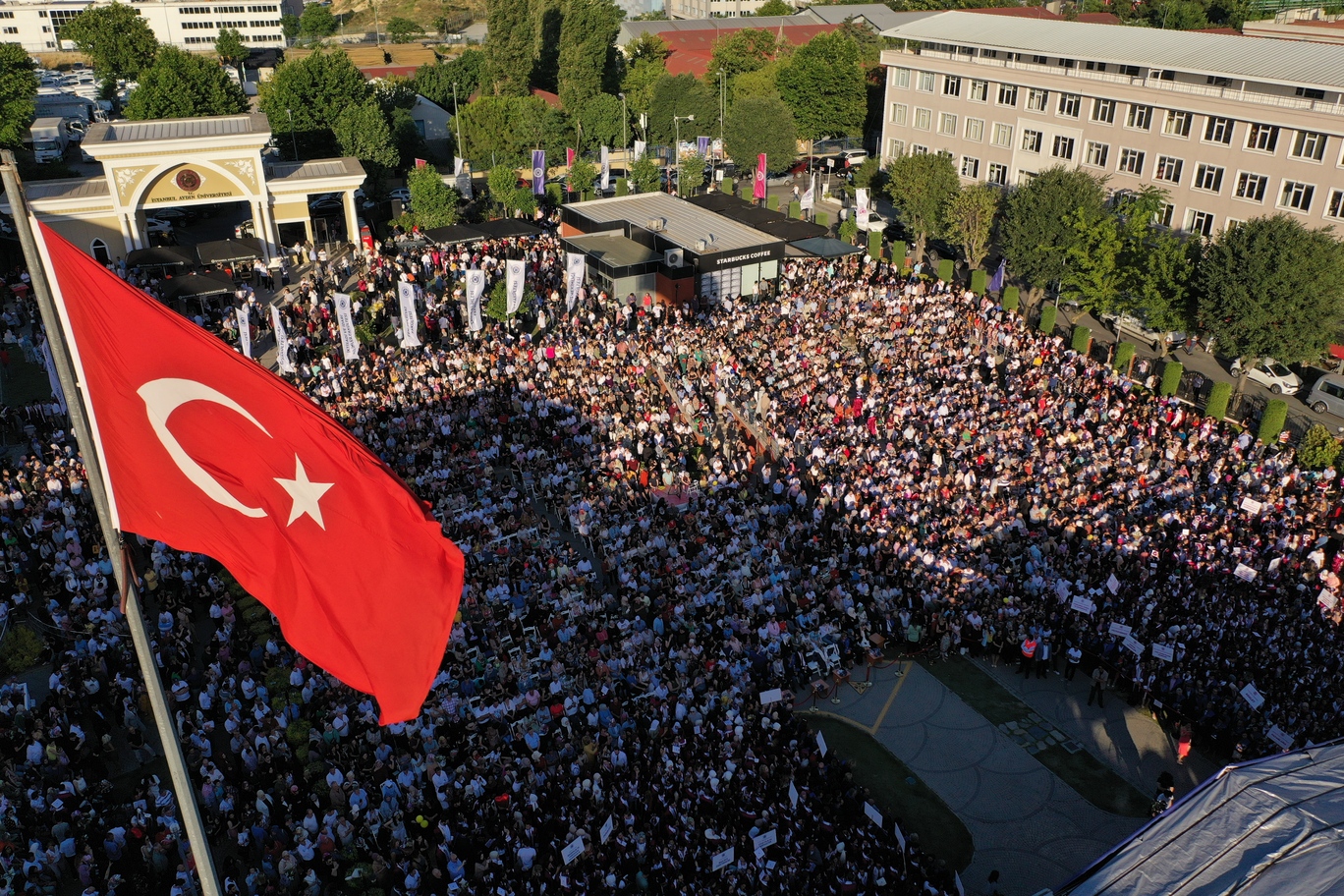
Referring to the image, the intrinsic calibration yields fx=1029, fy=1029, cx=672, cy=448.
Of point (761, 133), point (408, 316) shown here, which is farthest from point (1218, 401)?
point (761, 133)

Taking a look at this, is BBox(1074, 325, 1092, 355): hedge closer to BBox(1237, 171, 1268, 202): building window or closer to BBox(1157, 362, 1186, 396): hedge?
BBox(1157, 362, 1186, 396): hedge

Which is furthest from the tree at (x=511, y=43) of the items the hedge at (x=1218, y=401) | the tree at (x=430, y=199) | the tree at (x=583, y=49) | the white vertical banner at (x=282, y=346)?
the hedge at (x=1218, y=401)

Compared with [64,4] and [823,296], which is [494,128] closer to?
[823,296]

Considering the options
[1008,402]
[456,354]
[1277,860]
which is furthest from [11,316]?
[1277,860]

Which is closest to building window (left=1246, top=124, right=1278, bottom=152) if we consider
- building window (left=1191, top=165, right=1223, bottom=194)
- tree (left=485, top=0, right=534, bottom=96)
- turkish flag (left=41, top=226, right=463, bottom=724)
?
building window (left=1191, top=165, right=1223, bottom=194)

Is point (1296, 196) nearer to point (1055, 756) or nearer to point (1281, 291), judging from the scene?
point (1281, 291)
